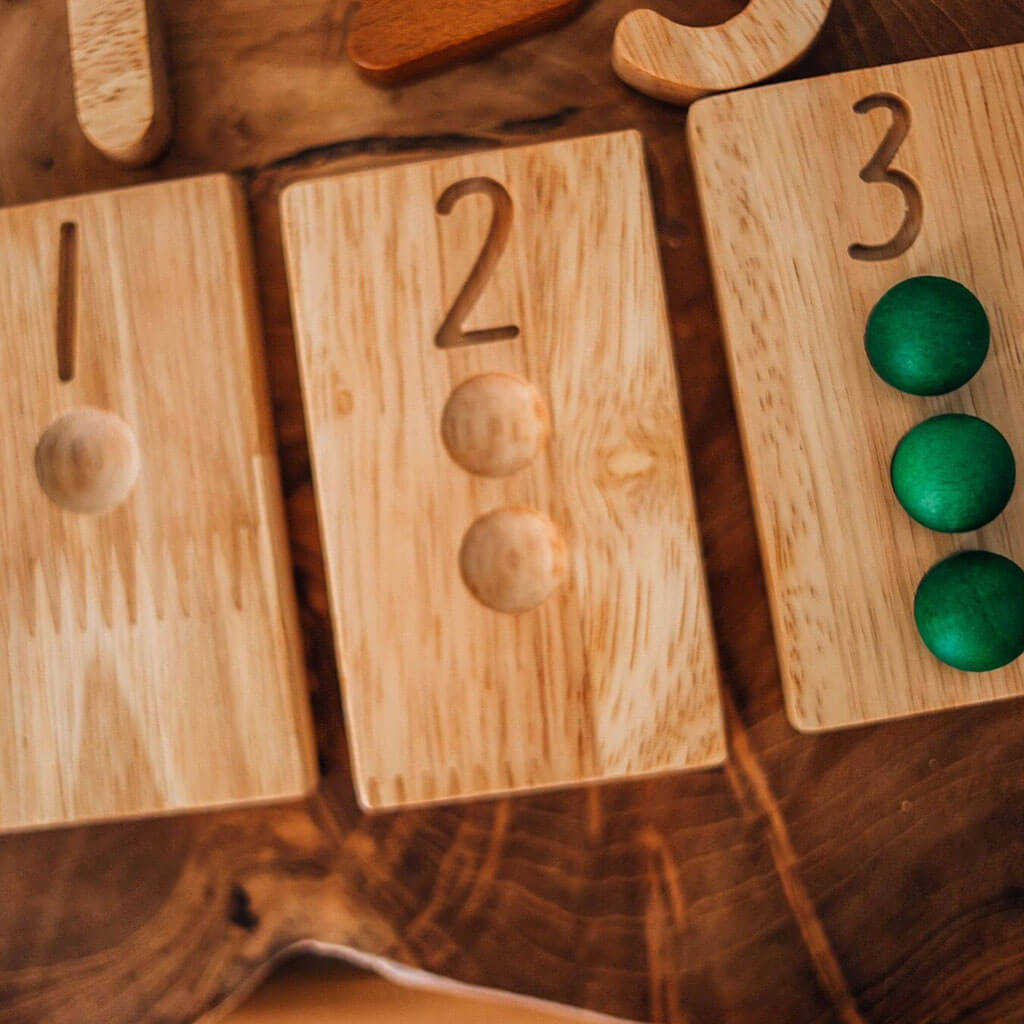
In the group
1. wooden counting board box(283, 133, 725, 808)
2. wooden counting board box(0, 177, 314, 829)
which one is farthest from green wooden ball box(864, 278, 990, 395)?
wooden counting board box(0, 177, 314, 829)

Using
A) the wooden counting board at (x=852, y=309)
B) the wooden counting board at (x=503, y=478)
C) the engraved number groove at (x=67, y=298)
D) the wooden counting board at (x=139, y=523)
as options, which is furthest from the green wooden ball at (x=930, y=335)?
the engraved number groove at (x=67, y=298)

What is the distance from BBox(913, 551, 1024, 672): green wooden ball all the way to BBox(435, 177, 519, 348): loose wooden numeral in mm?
308

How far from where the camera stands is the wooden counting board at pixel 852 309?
0.66m

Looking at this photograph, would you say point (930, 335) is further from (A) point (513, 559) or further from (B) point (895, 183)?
(A) point (513, 559)

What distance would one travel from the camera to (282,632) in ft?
2.16

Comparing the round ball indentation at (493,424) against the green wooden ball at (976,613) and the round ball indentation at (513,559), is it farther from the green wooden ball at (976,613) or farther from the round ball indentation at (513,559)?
the green wooden ball at (976,613)

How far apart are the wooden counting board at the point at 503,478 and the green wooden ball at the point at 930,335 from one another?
14cm

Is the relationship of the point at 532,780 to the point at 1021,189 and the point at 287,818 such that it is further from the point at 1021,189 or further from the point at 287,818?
the point at 1021,189

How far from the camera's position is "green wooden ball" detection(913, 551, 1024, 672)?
62 centimetres

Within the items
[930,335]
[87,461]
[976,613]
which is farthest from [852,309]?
[87,461]

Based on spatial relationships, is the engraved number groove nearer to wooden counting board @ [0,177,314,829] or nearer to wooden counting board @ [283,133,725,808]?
wooden counting board @ [0,177,314,829]

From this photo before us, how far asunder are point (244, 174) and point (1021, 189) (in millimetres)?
526

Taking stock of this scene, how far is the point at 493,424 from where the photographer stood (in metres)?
0.68

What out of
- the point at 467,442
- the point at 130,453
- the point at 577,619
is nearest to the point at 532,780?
the point at 577,619
